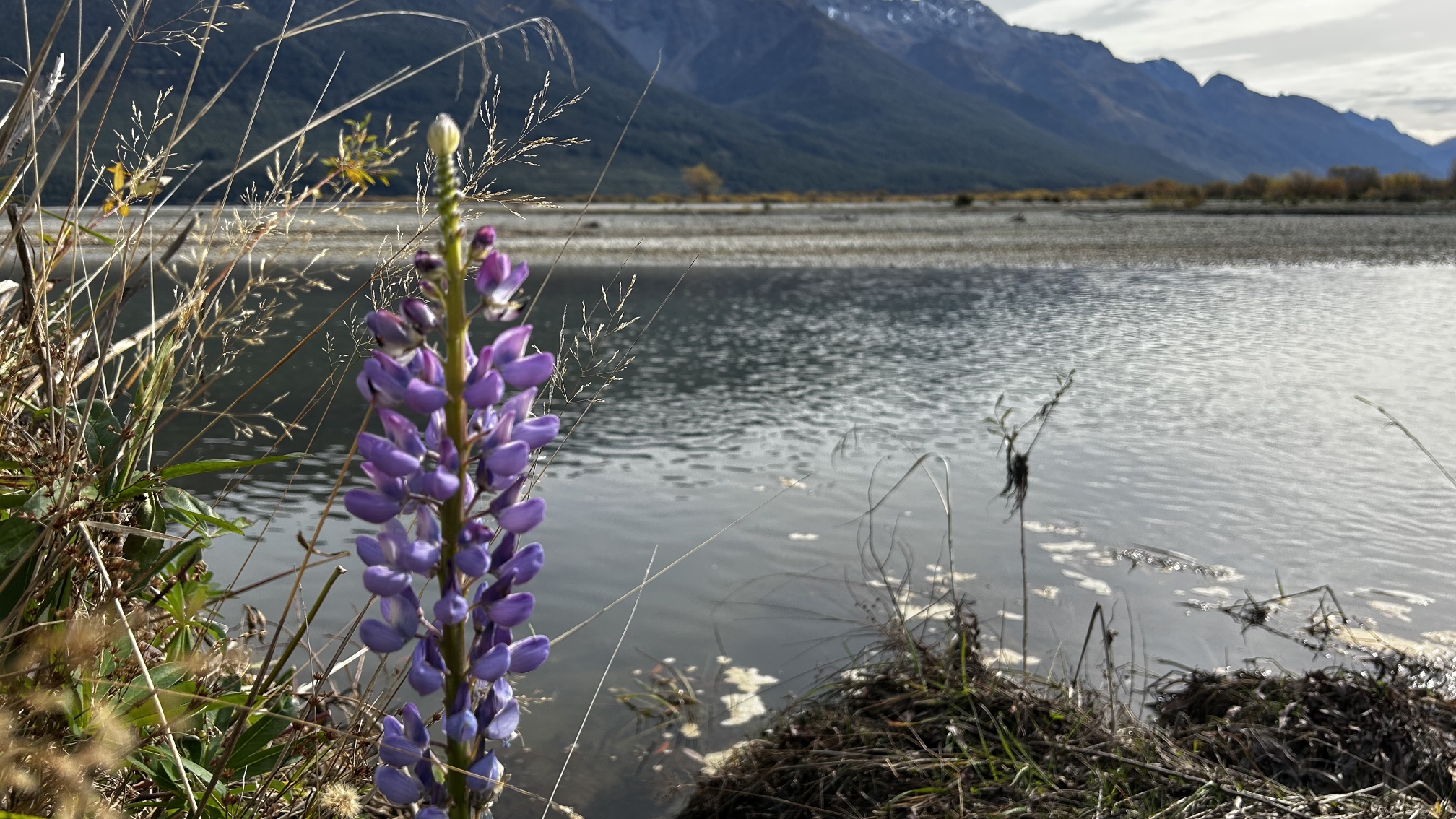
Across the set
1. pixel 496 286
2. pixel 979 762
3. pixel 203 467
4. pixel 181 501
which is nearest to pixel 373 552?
pixel 496 286

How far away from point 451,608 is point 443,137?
0.42 meters

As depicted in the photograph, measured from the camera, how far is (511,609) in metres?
0.96

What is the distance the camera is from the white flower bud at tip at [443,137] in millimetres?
859

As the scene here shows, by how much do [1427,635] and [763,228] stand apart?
29.0m

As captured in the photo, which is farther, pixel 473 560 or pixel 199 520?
pixel 199 520

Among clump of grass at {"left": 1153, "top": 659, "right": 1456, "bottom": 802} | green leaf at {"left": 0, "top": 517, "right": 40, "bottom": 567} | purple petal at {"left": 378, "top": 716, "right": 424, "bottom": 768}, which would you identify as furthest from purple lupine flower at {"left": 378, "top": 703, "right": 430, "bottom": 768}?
clump of grass at {"left": 1153, "top": 659, "right": 1456, "bottom": 802}

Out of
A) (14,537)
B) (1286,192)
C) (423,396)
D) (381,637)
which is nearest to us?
(423,396)

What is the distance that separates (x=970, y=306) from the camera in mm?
16516

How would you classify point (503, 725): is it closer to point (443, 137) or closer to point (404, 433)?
point (404, 433)

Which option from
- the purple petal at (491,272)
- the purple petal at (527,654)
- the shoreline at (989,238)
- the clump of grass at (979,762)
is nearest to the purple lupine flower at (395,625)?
the purple petal at (527,654)

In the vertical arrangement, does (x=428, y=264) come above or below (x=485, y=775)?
above

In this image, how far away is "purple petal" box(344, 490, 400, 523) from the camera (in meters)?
0.90

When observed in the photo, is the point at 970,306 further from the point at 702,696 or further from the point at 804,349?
the point at 702,696

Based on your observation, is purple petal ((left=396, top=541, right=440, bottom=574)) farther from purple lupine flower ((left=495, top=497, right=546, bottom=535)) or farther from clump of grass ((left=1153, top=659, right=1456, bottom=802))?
clump of grass ((left=1153, top=659, right=1456, bottom=802))
